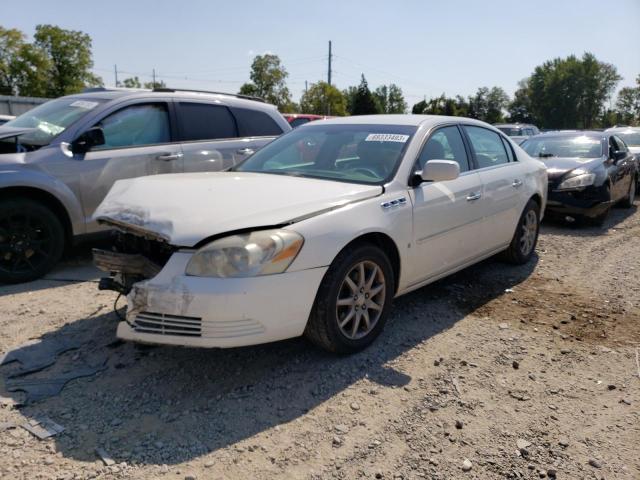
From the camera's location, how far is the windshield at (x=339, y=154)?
12.5 ft

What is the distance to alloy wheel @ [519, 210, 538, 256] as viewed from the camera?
5531mm

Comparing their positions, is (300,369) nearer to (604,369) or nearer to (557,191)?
(604,369)

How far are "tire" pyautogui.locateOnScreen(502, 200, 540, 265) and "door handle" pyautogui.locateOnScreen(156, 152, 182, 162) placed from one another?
3.72 meters

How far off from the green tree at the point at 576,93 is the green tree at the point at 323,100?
54358 mm

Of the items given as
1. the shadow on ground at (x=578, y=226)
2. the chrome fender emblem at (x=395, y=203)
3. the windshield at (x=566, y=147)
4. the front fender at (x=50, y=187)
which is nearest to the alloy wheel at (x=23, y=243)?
the front fender at (x=50, y=187)

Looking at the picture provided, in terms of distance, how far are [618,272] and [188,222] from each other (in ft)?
15.7

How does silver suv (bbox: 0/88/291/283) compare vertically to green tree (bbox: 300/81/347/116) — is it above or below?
below

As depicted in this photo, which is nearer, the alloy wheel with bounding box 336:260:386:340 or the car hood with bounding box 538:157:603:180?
the alloy wheel with bounding box 336:260:386:340

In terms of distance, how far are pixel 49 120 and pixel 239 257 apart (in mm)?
3841

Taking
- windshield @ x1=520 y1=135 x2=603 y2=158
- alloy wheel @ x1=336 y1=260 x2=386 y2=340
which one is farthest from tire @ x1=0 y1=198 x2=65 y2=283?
windshield @ x1=520 y1=135 x2=603 y2=158

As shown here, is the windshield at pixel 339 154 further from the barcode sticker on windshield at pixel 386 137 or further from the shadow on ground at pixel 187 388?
the shadow on ground at pixel 187 388

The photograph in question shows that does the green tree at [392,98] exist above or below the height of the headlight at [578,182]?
Result: above

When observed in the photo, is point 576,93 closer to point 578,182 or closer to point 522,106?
point 522,106

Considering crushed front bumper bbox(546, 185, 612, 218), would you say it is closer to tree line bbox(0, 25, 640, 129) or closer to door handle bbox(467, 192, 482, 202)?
door handle bbox(467, 192, 482, 202)
